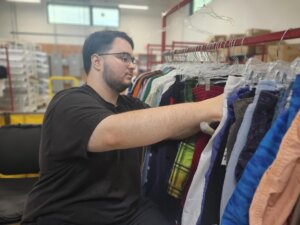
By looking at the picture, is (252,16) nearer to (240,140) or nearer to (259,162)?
(240,140)

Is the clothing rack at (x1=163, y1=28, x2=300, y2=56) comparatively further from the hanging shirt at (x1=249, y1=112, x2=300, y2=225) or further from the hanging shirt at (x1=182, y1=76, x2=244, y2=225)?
the hanging shirt at (x1=249, y1=112, x2=300, y2=225)

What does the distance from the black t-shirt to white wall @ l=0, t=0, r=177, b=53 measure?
319 inches

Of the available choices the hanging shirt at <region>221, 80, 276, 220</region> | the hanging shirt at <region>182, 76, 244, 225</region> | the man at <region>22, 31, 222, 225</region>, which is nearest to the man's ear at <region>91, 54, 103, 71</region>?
the man at <region>22, 31, 222, 225</region>

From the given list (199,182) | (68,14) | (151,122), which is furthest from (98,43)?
(68,14)

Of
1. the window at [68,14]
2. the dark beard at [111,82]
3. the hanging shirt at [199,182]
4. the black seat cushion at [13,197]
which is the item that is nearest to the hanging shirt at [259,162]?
the hanging shirt at [199,182]

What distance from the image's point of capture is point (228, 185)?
76 cm

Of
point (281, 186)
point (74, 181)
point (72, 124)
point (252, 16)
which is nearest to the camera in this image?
point (281, 186)

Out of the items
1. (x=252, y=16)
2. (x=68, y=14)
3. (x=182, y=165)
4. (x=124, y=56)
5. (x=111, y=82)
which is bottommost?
(x=182, y=165)

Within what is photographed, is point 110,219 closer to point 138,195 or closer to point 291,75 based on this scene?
point 138,195

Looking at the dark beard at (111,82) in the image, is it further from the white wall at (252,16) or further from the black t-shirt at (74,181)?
the white wall at (252,16)

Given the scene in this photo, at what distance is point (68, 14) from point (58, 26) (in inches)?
70.9

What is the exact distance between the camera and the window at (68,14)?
728 cm

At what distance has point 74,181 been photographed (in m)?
1.21

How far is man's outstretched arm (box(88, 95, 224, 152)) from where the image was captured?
3.11 feet
